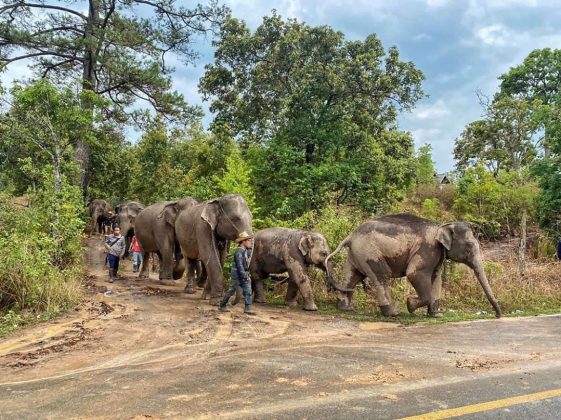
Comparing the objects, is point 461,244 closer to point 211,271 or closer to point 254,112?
point 211,271

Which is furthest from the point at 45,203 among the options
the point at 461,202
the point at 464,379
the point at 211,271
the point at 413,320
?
the point at 461,202

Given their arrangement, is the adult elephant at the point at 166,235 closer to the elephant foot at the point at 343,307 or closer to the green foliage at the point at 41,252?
the green foliage at the point at 41,252

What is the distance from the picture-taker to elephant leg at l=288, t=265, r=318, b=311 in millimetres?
10820

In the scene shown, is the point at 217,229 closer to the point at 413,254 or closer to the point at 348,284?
the point at 348,284

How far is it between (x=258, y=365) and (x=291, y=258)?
5.34 metres

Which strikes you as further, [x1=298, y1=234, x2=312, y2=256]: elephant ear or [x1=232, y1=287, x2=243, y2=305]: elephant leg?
[x1=298, y1=234, x2=312, y2=256]: elephant ear

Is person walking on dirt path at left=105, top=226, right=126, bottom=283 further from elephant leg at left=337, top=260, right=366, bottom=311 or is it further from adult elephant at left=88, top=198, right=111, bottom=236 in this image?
adult elephant at left=88, top=198, right=111, bottom=236

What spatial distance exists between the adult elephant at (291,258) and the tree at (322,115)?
5.73m

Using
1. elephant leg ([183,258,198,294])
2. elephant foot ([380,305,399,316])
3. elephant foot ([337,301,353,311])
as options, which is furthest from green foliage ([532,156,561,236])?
elephant leg ([183,258,198,294])

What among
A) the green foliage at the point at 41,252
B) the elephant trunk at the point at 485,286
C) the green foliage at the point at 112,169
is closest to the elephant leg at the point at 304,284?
the elephant trunk at the point at 485,286

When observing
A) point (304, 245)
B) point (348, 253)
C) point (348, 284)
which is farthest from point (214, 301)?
point (348, 253)

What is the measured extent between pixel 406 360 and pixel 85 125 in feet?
37.7

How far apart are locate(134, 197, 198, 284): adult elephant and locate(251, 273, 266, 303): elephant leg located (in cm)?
279

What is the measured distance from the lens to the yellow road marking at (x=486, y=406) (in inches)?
168
